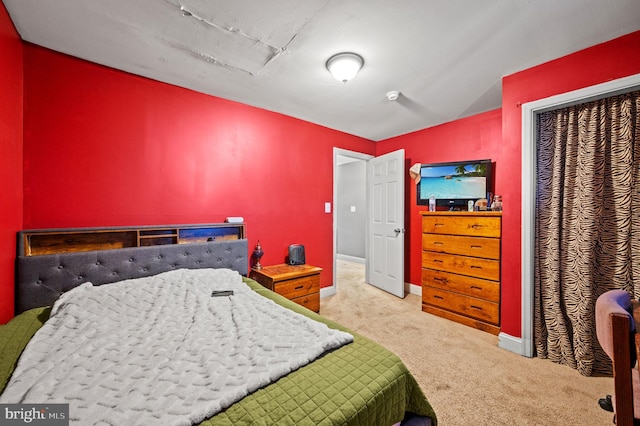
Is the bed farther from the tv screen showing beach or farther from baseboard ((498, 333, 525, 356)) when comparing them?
the tv screen showing beach

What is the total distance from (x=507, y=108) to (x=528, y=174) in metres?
0.68

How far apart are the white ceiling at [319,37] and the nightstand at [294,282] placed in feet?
6.68

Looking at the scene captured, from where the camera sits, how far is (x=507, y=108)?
2.39 m

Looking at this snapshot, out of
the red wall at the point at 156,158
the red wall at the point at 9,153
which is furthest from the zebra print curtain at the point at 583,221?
the red wall at the point at 9,153

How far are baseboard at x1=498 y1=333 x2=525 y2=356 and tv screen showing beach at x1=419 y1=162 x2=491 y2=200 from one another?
64.1 inches

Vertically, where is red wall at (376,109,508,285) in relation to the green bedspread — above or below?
above

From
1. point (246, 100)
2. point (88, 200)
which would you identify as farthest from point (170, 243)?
point (246, 100)

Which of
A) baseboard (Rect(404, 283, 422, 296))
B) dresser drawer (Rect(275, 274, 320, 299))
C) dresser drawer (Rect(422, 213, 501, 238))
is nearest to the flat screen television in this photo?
dresser drawer (Rect(422, 213, 501, 238))

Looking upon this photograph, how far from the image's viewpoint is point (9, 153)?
1680mm

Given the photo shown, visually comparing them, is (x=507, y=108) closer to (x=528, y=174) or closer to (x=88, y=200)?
(x=528, y=174)

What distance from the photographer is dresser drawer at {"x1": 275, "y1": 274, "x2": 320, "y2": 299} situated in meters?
2.76

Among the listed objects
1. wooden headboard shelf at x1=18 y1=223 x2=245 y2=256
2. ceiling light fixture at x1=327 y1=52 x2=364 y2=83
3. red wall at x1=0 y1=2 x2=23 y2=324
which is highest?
ceiling light fixture at x1=327 y1=52 x2=364 y2=83

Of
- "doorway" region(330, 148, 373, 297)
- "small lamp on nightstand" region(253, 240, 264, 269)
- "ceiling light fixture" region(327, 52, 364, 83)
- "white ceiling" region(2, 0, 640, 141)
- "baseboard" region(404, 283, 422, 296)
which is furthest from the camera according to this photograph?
"doorway" region(330, 148, 373, 297)

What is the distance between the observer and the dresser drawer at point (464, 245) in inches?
102
